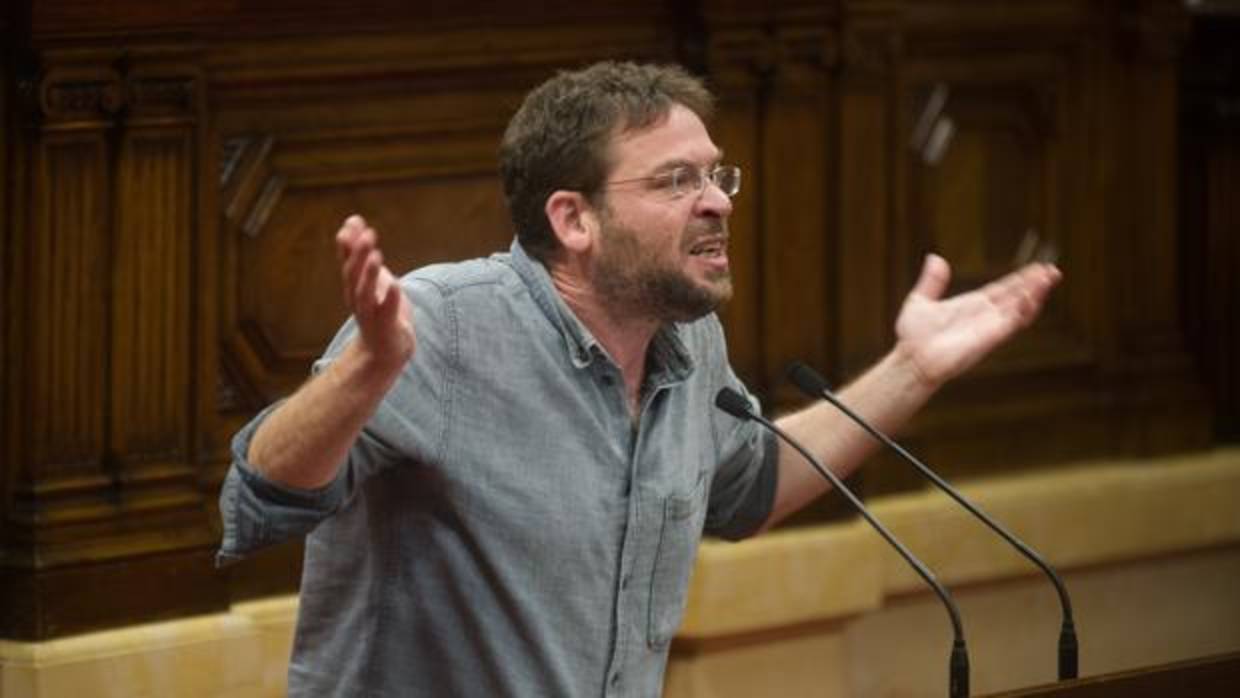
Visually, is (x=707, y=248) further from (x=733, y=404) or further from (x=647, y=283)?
(x=733, y=404)

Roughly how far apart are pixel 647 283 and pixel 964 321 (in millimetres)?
527

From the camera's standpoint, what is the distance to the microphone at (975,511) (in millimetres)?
3406

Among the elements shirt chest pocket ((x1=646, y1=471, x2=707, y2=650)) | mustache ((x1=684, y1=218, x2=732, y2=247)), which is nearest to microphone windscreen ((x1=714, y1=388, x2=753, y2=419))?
shirt chest pocket ((x1=646, y1=471, x2=707, y2=650))

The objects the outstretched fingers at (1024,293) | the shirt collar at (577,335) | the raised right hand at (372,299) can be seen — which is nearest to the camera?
the raised right hand at (372,299)

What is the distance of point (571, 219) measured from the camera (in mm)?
3541

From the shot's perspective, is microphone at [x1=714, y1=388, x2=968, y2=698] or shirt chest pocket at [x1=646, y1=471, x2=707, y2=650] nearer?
microphone at [x1=714, y1=388, x2=968, y2=698]

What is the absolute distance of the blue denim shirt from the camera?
3.37 m

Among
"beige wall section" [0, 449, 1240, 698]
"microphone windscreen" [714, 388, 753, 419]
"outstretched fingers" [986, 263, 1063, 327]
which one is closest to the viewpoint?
"microphone windscreen" [714, 388, 753, 419]

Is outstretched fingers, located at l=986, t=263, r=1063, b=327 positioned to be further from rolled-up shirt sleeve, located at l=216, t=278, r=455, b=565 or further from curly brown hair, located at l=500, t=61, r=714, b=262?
rolled-up shirt sleeve, located at l=216, t=278, r=455, b=565

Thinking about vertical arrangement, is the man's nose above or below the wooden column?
above

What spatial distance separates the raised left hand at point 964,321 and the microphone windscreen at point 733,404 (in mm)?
290

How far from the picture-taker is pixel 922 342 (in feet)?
12.4

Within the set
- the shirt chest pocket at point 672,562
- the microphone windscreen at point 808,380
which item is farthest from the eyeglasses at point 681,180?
the shirt chest pocket at point 672,562

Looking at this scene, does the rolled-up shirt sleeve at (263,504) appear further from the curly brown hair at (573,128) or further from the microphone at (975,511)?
the microphone at (975,511)
